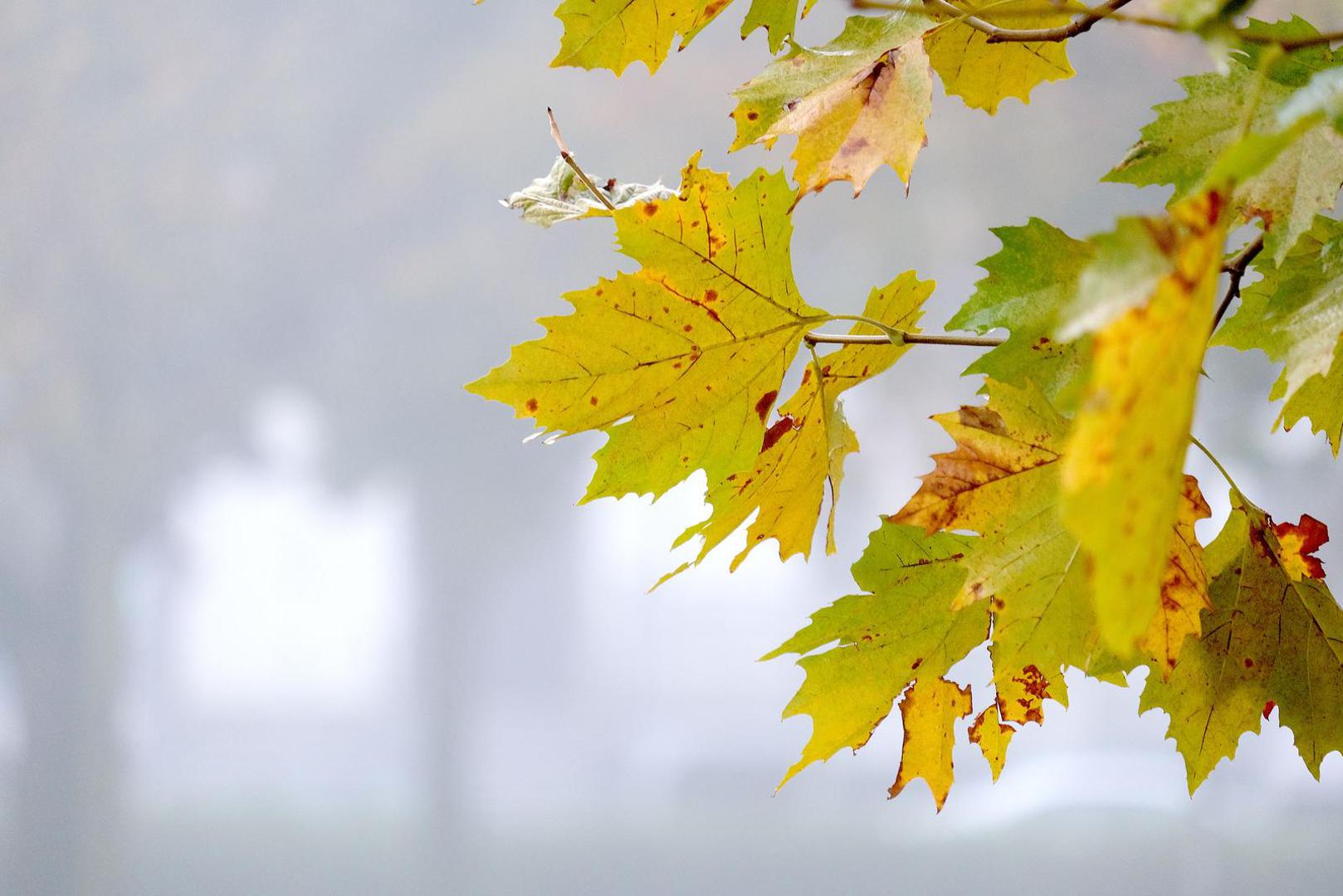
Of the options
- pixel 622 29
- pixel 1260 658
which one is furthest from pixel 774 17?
pixel 1260 658

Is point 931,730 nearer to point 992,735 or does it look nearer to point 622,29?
point 992,735

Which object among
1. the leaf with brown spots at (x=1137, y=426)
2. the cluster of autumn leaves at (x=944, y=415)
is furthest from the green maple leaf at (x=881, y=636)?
the leaf with brown spots at (x=1137, y=426)

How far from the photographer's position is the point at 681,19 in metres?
0.18

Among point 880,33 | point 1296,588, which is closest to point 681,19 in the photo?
point 880,33

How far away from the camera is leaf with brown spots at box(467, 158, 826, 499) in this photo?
173 millimetres

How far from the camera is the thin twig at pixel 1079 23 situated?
3.5 inches

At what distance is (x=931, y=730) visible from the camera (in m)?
0.20

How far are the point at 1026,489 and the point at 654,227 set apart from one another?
0.07m

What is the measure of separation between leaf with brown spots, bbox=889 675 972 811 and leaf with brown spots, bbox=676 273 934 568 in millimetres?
31

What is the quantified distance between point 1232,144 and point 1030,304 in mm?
32

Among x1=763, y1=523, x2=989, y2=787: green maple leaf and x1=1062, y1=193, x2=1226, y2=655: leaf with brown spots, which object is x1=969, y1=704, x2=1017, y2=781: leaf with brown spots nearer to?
x1=763, y1=523, x2=989, y2=787: green maple leaf

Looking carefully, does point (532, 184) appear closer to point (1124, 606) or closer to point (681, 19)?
point (681, 19)

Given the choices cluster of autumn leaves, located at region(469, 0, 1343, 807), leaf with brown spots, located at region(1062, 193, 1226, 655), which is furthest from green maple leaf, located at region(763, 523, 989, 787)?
leaf with brown spots, located at region(1062, 193, 1226, 655)

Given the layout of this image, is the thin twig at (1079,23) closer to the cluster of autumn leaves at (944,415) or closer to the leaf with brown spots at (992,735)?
the cluster of autumn leaves at (944,415)
